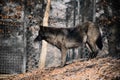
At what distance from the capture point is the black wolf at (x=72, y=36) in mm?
10578

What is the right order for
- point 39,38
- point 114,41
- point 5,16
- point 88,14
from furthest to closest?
1. point 88,14
2. point 5,16
3. point 114,41
4. point 39,38

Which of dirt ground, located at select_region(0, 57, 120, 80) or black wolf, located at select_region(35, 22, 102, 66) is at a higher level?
black wolf, located at select_region(35, 22, 102, 66)

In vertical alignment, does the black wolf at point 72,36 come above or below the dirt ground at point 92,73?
above

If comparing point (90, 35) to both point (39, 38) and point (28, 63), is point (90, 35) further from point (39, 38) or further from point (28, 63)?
point (28, 63)

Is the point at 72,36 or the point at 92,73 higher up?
the point at 72,36

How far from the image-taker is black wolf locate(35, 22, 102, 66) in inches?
416

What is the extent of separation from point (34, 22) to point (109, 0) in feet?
25.4

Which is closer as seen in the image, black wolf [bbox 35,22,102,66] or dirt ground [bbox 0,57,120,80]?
dirt ground [bbox 0,57,120,80]

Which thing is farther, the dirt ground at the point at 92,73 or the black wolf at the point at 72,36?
the black wolf at the point at 72,36

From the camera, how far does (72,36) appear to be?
10867 millimetres

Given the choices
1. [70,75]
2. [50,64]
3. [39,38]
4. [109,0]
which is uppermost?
[109,0]

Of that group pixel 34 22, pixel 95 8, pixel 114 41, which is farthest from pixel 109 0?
pixel 34 22

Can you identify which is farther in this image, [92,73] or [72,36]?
[72,36]

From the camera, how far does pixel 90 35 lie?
10797mm
